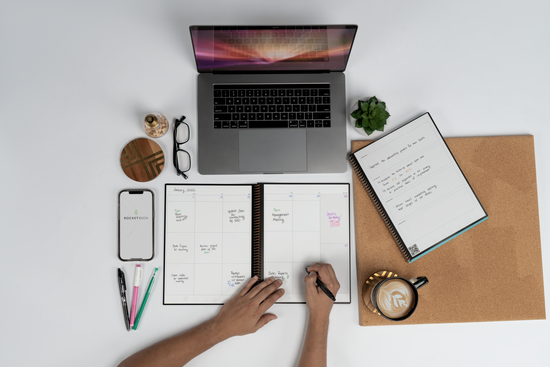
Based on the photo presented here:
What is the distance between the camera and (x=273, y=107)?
1.02 m

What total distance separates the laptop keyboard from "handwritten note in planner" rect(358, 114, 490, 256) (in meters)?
0.22

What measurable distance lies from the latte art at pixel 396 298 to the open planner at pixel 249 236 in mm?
120

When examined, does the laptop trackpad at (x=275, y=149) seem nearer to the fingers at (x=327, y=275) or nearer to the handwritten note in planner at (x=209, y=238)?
the handwritten note in planner at (x=209, y=238)

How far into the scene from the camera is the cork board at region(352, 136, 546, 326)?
1023 millimetres

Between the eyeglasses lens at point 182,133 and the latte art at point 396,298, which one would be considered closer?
the latte art at point 396,298

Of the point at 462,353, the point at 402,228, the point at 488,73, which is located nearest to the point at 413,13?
the point at 488,73

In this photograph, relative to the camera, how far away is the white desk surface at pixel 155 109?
1.02 meters

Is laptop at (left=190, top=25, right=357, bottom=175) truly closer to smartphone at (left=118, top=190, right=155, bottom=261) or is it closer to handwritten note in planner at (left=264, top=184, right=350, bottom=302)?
handwritten note in planner at (left=264, top=184, right=350, bottom=302)

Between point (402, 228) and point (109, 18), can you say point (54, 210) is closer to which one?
point (109, 18)

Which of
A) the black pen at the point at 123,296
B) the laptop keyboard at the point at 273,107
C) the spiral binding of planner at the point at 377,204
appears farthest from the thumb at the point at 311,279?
the black pen at the point at 123,296

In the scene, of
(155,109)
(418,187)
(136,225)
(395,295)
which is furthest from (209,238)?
(418,187)

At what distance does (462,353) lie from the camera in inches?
40.8

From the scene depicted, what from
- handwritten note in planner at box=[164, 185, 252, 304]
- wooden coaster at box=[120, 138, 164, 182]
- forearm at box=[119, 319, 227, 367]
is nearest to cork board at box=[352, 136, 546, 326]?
handwritten note in planner at box=[164, 185, 252, 304]

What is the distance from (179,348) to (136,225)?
417 millimetres
